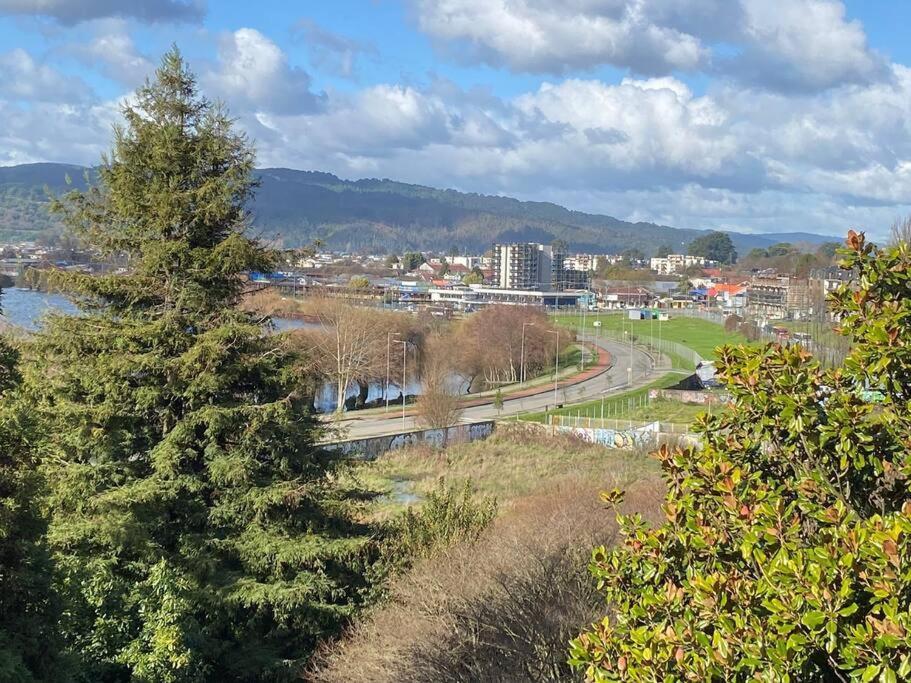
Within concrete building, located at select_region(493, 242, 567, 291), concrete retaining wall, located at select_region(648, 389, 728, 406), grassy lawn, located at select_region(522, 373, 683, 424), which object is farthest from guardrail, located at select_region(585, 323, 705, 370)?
concrete building, located at select_region(493, 242, 567, 291)

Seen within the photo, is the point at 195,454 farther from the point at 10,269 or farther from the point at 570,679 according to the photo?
the point at 10,269

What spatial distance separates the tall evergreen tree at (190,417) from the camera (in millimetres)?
12367

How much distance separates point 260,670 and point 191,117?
8.82m

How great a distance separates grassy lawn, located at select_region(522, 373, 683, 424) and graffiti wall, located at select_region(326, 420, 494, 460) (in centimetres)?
336

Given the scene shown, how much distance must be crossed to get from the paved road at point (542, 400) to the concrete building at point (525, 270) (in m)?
79.6

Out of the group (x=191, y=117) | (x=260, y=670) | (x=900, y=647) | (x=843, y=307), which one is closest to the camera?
(x=900, y=647)

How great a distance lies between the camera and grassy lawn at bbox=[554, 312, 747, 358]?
254ft

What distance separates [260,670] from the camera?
11992 mm

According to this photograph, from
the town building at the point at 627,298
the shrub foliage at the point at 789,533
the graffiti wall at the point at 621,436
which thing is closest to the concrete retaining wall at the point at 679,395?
the graffiti wall at the point at 621,436

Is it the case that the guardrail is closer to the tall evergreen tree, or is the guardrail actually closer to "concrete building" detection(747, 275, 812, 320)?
"concrete building" detection(747, 275, 812, 320)

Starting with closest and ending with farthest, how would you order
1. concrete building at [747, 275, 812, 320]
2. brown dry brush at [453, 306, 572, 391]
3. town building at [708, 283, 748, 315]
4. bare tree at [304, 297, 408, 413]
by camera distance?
bare tree at [304, 297, 408, 413] → brown dry brush at [453, 306, 572, 391] → concrete building at [747, 275, 812, 320] → town building at [708, 283, 748, 315]

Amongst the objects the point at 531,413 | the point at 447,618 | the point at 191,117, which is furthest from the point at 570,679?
the point at 531,413

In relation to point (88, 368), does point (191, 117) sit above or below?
above

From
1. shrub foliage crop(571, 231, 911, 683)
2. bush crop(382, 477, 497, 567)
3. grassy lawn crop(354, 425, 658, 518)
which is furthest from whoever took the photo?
grassy lawn crop(354, 425, 658, 518)
